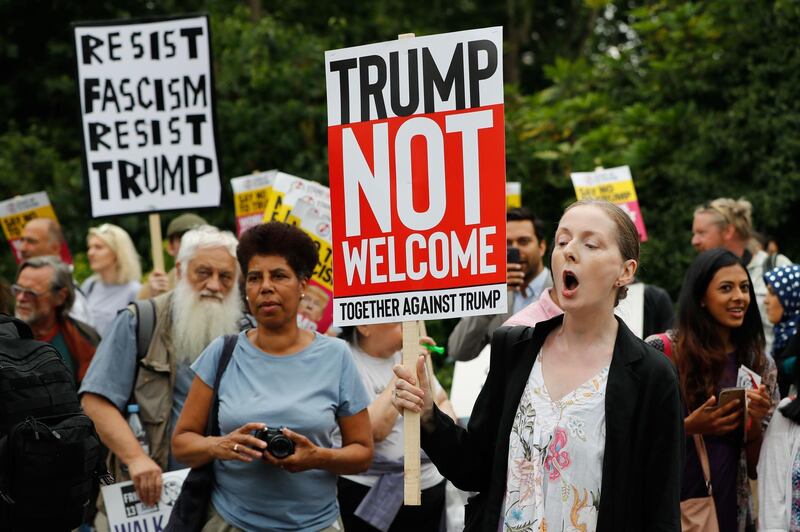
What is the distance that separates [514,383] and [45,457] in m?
1.49

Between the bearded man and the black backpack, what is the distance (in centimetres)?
126

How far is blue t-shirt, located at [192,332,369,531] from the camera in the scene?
4594 millimetres

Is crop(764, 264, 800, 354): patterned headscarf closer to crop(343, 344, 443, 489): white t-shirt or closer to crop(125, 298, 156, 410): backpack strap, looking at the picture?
crop(343, 344, 443, 489): white t-shirt

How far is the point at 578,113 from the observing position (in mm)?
15492

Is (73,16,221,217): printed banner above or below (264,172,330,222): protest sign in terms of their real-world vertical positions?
above

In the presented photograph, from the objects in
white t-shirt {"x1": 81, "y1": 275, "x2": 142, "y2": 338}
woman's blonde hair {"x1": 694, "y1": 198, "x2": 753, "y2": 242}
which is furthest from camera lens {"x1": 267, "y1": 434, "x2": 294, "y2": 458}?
white t-shirt {"x1": 81, "y1": 275, "x2": 142, "y2": 338}

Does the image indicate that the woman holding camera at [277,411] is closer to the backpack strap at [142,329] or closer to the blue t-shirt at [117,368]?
the blue t-shirt at [117,368]

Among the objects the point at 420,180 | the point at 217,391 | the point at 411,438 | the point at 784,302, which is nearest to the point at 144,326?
the point at 217,391

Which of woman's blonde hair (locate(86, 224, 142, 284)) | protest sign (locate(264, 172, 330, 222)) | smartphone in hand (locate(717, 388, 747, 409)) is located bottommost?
smartphone in hand (locate(717, 388, 747, 409))

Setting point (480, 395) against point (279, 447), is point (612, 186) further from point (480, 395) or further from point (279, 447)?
point (480, 395)

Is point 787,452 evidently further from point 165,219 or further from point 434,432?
point 165,219

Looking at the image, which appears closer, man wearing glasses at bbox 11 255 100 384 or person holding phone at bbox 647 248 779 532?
person holding phone at bbox 647 248 779 532

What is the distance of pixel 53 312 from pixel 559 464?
439cm

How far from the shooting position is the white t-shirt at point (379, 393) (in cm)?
567
